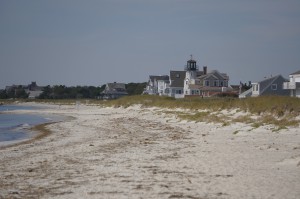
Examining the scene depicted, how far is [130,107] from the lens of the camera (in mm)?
63469

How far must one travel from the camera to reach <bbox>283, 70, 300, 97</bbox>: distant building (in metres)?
57.1

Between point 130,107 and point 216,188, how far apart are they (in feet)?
181

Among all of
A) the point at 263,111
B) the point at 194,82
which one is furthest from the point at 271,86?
the point at 263,111

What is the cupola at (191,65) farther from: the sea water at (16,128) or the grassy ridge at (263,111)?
the grassy ridge at (263,111)

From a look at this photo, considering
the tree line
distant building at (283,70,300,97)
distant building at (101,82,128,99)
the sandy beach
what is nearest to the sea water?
the sandy beach

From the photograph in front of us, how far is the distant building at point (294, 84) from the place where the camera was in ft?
187

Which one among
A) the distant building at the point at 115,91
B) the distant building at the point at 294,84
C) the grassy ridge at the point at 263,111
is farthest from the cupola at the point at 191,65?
the distant building at the point at 115,91

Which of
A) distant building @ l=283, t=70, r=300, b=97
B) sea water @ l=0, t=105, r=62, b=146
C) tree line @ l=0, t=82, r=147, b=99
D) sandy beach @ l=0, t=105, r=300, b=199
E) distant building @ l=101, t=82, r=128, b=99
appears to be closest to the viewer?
sandy beach @ l=0, t=105, r=300, b=199

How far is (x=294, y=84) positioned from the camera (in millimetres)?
56938

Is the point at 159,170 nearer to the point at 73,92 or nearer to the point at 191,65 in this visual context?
the point at 191,65

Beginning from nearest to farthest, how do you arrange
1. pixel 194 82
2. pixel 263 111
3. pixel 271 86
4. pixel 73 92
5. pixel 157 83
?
pixel 263 111 → pixel 271 86 → pixel 194 82 → pixel 157 83 → pixel 73 92

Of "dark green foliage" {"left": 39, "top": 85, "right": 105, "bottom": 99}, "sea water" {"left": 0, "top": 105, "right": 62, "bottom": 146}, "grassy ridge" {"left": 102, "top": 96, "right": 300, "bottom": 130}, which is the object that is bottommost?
"sea water" {"left": 0, "top": 105, "right": 62, "bottom": 146}

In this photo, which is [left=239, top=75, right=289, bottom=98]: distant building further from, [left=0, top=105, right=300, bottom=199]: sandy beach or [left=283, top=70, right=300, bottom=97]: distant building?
[left=0, top=105, right=300, bottom=199]: sandy beach

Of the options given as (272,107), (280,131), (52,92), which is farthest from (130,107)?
(52,92)
